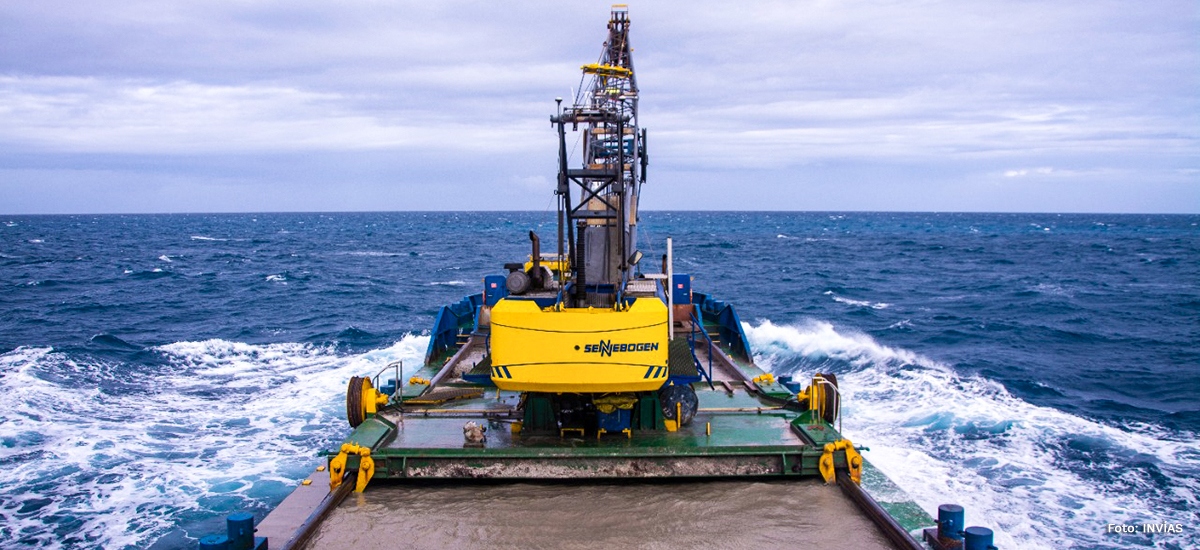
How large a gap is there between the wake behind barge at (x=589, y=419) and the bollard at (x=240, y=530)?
2 cm

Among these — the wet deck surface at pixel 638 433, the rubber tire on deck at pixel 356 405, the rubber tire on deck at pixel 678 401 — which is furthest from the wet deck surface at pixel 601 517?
the rubber tire on deck at pixel 356 405

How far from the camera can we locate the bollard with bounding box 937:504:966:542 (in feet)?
26.4

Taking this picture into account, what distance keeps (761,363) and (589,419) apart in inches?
681

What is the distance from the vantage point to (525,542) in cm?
832

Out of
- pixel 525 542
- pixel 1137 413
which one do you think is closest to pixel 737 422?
pixel 525 542

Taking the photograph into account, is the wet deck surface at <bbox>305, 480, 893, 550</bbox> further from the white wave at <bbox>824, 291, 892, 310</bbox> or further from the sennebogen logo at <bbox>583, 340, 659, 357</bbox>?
the white wave at <bbox>824, 291, 892, 310</bbox>

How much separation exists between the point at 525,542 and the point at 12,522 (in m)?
10.3

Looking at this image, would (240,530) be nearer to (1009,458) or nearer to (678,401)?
(678,401)

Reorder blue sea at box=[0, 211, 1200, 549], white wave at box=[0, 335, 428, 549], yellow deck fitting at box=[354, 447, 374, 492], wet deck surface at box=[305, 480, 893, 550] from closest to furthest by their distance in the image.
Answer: wet deck surface at box=[305, 480, 893, 550] < yellow deck fitting at box=[354, 447, 374, 492] < white wave at box=[0, 335, 428, 549] < blue sea at box=[0, 211, 1200, 549]

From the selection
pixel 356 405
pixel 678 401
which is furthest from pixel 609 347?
pixel 356 405

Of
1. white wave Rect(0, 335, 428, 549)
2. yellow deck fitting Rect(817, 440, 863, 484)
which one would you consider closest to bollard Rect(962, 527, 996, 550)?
yellow deck fitting Rect(817, 440, 863, 484)

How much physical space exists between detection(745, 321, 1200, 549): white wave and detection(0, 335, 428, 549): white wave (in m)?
12.0

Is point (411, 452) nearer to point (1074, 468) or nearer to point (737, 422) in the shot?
point (737, 422)

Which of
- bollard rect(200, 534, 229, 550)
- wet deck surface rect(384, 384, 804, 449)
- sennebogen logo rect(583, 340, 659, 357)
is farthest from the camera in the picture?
wet deck surface rect(384, 384, 804, 449)
